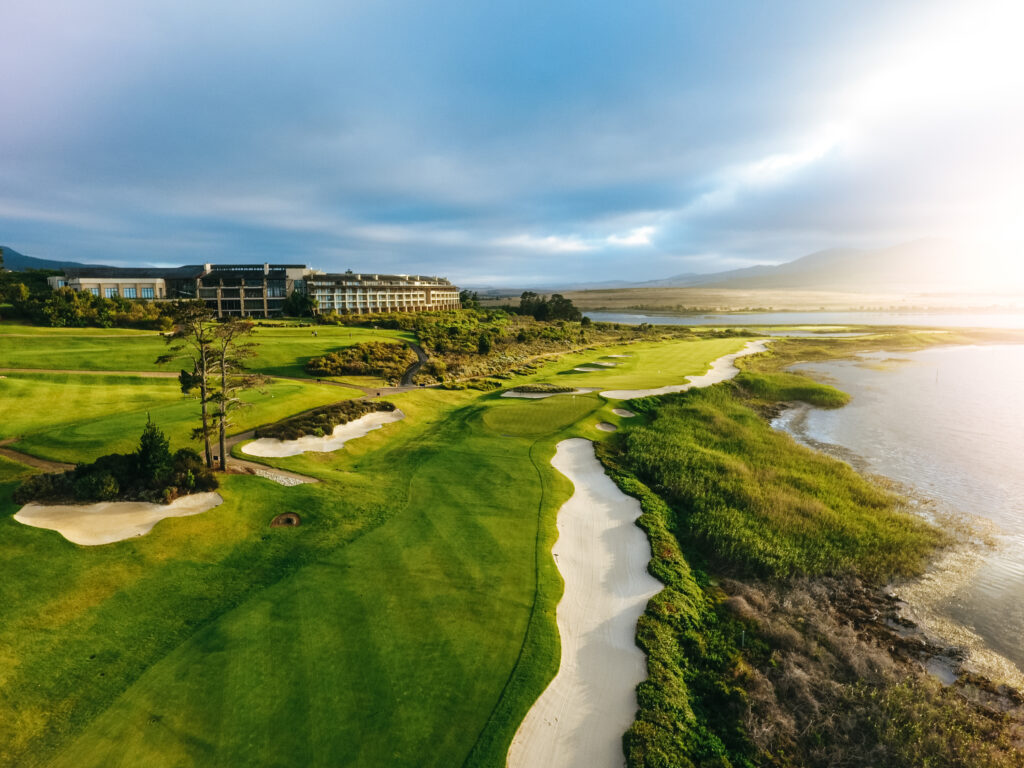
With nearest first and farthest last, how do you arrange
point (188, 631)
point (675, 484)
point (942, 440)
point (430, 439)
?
point (188, 631) → point (675, 484) → point (430, 439) → point (942, 440)

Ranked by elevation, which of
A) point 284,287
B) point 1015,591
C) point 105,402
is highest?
point 284,287

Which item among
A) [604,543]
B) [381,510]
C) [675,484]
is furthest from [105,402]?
[675,484]

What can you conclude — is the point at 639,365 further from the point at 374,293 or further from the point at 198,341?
the point at 374,293

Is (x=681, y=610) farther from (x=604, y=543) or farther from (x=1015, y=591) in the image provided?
(x=1015, y=591)

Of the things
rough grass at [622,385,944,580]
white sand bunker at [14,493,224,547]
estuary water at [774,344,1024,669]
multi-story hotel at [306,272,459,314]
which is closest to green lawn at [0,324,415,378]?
white sand bunker at [14,493,224,547]

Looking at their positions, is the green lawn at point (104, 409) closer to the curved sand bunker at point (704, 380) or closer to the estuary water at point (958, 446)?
the curved sand bunker at point (704, 380)

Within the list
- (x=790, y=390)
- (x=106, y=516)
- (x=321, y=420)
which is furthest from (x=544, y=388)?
(x=106, y=516)

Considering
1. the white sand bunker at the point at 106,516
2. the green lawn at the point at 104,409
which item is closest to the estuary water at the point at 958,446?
the white sand bunker at the point at 106,516
